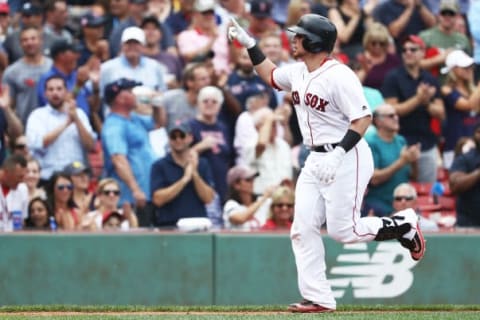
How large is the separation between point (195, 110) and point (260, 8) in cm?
190

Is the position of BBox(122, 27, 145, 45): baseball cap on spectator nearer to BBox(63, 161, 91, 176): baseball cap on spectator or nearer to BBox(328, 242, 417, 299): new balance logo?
BBox(63, 161, 91, 176): baseball cap on spectator

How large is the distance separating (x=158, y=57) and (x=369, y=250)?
163 inches

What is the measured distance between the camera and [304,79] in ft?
27.4

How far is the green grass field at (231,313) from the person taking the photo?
8250mm

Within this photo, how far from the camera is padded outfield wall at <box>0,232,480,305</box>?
10680 mm

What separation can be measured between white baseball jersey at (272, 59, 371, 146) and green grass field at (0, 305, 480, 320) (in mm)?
1151

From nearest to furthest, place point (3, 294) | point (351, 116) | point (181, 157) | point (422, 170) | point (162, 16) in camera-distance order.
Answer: point (351, 116) → point (3, 294) → point (181, 157) → point (422, 170) → point (162, 16)

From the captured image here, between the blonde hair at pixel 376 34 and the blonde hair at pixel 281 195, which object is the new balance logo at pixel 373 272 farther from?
the blonde hair at pixel 376 34

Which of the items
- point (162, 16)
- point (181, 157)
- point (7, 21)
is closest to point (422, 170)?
point (181, 157)

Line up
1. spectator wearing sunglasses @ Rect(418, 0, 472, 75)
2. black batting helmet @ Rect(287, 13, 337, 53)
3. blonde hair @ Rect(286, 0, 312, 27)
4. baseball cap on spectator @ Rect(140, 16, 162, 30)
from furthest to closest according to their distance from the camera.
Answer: spectator wearing sunglasses @ Rect(418, 0, 472, 75) < blonde hair @ Rect(286, 0, 312, 27) < baseball cap on spectator @ Rect(140, 16, 162, 30) < black batting helmet @ Rect(287, 13, 337, 53)

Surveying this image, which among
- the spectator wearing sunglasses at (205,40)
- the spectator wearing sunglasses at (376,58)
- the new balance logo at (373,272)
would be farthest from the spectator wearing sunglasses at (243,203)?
the spectator wearing sunglasses at (376,58)

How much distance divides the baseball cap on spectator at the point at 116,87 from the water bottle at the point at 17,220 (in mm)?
1652

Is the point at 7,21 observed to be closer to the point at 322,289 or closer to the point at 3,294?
the point at 3,294

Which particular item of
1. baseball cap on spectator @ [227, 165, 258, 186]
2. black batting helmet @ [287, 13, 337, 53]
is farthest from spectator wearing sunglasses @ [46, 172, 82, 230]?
black batting helmet @ [287, 13, 337, 53]
